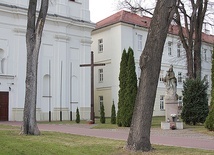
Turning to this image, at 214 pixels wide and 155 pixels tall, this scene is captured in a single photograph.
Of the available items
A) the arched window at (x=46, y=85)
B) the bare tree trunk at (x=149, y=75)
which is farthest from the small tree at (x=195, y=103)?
the bare tree trunk at (x=149, y=75)

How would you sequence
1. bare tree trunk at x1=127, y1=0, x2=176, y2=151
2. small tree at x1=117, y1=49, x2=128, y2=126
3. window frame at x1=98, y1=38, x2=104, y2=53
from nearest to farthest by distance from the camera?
bare tree trunk at x1=127, y1=0, x2=176, y2=151
small tree at x1=117, y1=49, x2=128, y2=126
window frame at x1=98, y1=38, x2=104, y2=53

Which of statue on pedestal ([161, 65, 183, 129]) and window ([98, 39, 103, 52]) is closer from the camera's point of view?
statue on pedestal ([161, 65, 183, 129])

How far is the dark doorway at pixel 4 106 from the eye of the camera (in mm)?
28562

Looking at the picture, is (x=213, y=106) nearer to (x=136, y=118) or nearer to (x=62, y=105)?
(x=136, y=118)

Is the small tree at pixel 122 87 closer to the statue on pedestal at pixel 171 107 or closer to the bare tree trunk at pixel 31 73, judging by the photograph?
the statue on pedestal at pixel 171 107

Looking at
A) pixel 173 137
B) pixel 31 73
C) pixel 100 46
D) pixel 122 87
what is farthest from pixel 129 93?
pixel 100 46

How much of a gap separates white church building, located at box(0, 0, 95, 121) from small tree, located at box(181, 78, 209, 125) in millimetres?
12427

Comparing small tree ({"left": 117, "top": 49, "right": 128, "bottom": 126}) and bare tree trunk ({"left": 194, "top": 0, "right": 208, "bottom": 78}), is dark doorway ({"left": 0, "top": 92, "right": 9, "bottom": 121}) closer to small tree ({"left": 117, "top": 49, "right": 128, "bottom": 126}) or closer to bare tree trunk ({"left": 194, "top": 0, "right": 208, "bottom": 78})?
small tree ({"left": 117, "top": 49, "right": 128, "bottom": 126})

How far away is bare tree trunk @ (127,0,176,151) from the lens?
10.2 meters

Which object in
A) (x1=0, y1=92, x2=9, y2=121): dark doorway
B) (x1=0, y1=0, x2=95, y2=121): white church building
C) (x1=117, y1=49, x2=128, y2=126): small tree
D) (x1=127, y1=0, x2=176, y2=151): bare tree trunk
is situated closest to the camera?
(x1=127, y1=0, x2=176, y2=151): bare tree trunk

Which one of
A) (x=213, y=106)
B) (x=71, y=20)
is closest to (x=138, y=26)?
(x=71, y=20)

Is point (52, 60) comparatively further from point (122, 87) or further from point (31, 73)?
point (31, 73)

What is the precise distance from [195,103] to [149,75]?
44.7 feet

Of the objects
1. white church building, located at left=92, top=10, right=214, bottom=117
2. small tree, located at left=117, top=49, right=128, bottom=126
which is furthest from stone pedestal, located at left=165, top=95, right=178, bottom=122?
white church building, located at left=92, top=10, right=214, bottom=117
